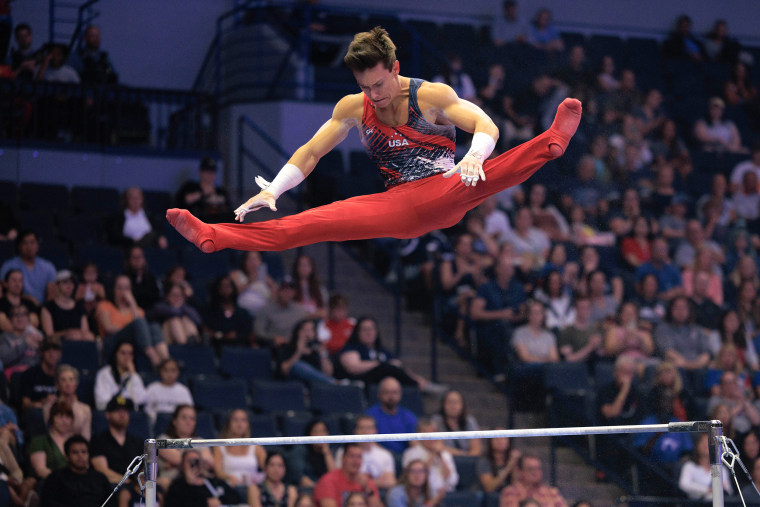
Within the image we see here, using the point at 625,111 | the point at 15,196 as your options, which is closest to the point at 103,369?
the point at 15,196

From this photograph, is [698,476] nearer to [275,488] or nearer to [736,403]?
[736,403]

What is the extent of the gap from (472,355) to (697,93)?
597 centimetres

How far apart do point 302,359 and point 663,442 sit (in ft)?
9.71

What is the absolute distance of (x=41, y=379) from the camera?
291 inches

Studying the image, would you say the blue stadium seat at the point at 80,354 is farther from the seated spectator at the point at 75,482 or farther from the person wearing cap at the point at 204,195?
the person wearing cap at the point at 204,195

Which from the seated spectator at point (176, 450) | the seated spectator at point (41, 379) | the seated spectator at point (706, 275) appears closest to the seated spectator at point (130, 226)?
the seated spectator at point (41, 379)

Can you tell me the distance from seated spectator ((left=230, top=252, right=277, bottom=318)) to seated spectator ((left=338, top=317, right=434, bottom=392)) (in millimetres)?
848

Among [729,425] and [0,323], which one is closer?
[0,323]

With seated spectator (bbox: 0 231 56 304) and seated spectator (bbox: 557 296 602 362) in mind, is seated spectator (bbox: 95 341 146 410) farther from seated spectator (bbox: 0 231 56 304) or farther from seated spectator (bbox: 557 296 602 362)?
seated spectator (bbox: 557 296 602 362)

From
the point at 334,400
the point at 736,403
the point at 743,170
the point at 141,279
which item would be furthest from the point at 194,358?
the point at 743,170

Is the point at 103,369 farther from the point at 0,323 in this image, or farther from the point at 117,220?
the point at 117,220

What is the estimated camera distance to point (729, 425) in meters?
8.49

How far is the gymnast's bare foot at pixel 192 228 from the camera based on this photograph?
14.7 feet

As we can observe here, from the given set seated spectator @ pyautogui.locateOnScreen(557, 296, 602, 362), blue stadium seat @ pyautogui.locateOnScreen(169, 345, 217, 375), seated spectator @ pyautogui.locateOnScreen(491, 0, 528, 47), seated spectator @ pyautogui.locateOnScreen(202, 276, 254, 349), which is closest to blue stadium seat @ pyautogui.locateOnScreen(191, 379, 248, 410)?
blue stadium seat @ pyautogui.locateOnScreen(169, 345, 217, 375)
